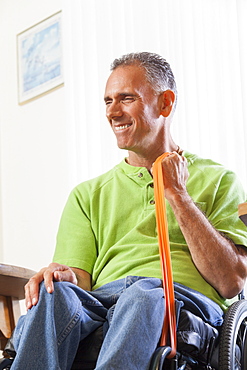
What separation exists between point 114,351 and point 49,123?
2.25 meters

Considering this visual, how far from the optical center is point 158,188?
1.59 meters

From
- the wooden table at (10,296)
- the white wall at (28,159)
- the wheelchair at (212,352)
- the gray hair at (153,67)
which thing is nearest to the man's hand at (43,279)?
the wheelchair at (212,352)

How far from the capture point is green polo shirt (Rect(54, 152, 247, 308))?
1.75m

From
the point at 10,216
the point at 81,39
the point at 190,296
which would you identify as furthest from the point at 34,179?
the point at 190,296

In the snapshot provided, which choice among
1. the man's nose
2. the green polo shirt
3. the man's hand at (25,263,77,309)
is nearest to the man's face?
the man's nose

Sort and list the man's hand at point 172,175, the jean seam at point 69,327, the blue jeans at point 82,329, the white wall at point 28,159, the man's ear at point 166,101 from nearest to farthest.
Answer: the blue jeans at point 82,329, the jean seam at point 69,327, the man's hand at point 172,175, the man's ear at point 166,101, the white wall at point 28,159

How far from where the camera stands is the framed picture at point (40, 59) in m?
3.43

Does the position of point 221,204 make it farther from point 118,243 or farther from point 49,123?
point 49,123

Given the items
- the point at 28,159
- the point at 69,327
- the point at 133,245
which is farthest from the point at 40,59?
the point at 69,327

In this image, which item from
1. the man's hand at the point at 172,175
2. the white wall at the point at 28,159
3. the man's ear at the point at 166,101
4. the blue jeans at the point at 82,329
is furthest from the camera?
the white wall at the point at 28,159

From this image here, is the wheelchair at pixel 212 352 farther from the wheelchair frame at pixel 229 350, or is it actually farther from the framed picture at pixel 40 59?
the framed picture at pixel 40 59

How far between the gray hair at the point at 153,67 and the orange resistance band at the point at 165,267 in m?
0.39

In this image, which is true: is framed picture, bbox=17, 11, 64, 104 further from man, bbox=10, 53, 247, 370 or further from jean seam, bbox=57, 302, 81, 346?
jean seam, bbox=57, 302, 81, 346

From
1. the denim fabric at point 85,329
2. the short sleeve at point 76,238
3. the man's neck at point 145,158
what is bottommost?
the denim fabric at point 85,329
